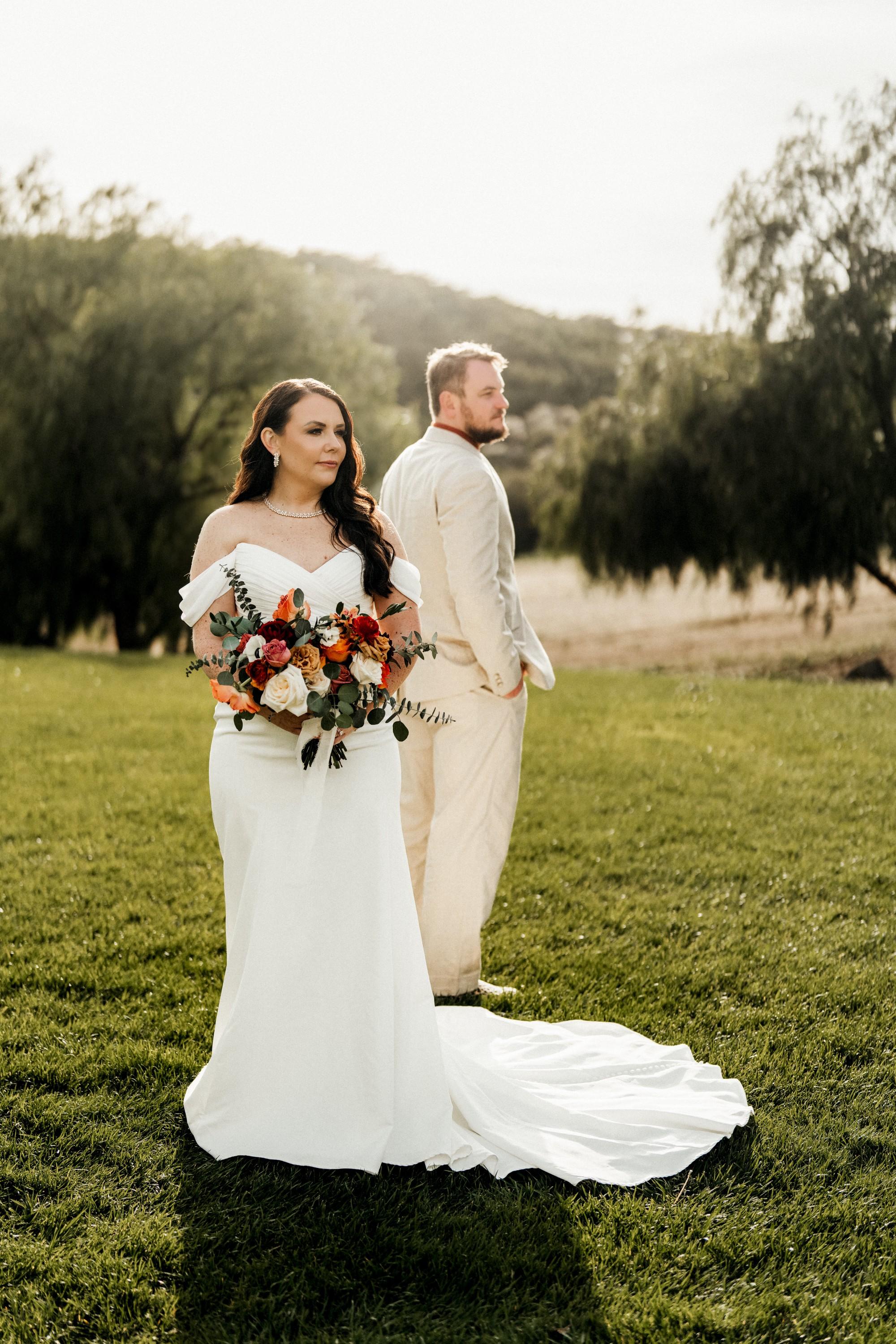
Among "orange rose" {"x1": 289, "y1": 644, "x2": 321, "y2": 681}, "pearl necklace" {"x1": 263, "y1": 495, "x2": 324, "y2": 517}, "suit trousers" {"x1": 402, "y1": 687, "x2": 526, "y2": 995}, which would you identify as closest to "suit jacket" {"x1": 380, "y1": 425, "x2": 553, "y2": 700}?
"suit trousers" {"x1": 402, "y1": 687, "x2": 526, "y2": 995}

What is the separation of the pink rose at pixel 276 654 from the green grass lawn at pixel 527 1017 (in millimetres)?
1681

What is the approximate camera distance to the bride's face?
3809 millimetres

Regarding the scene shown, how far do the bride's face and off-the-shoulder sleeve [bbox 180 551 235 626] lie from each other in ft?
1.27

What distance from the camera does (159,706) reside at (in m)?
12.2

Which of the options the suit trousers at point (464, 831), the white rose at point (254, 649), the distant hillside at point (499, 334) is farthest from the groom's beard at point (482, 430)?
the distant hillside at point (499, 334)

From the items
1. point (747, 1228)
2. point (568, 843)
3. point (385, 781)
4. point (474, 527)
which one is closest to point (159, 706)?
point (568, 843)

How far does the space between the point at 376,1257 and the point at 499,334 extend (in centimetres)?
5595

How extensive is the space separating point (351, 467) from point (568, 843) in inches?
167

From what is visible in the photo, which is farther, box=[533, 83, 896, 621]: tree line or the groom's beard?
box=[533, 83, 896, 621]: tree line

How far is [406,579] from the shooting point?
157 inches

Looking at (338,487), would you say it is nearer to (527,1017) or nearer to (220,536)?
(220,536)

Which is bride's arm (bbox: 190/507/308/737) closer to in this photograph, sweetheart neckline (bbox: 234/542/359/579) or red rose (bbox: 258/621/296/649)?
sweetheart neckline (bbox: 234/542/359/579)

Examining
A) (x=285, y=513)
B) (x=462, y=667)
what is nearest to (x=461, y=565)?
(x=462, y=667)

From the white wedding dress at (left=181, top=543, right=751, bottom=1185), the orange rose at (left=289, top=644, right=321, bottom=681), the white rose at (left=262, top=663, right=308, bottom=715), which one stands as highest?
the orange rose at (left=289, top=644, right=321, bottom=681)
